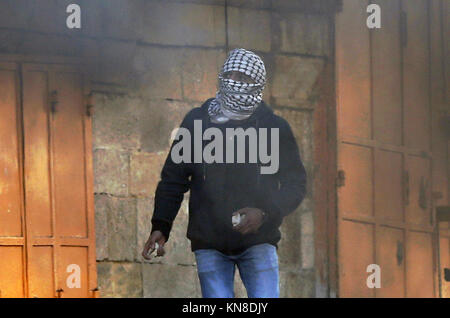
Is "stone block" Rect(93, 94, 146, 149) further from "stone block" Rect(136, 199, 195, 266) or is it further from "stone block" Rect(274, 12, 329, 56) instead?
"stone block" Rect(274, 12, 329, 56)

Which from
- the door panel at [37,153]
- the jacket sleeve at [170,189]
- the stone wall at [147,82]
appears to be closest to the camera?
the jacket sleeve at [170,189]

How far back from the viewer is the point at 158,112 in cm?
1112

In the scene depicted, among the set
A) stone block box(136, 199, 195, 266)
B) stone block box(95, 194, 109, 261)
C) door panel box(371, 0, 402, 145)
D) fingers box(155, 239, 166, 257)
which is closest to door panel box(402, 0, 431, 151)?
door panel box(371, 0, 402, 145)

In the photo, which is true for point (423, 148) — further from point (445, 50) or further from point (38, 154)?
point (38, 154)

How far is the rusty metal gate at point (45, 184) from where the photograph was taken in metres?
10.3

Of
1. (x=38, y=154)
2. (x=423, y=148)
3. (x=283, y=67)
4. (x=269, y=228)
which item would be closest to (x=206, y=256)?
(x=269, y=228)

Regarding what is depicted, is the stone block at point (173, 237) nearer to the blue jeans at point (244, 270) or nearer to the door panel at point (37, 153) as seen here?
the door panel at point (37, 153)

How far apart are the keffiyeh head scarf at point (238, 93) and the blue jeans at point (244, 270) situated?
0.77 metres

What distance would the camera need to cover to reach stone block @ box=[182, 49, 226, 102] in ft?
37.1

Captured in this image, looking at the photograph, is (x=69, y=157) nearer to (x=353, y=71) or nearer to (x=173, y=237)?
(x=173, y=237)

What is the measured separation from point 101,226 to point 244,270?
355cm

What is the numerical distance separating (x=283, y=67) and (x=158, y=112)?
138cm

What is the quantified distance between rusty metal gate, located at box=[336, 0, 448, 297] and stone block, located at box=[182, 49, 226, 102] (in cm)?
126

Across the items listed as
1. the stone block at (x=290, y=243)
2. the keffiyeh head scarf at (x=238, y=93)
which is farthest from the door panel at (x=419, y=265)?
the keffiyeh head scarf at (x=238, y=93)
